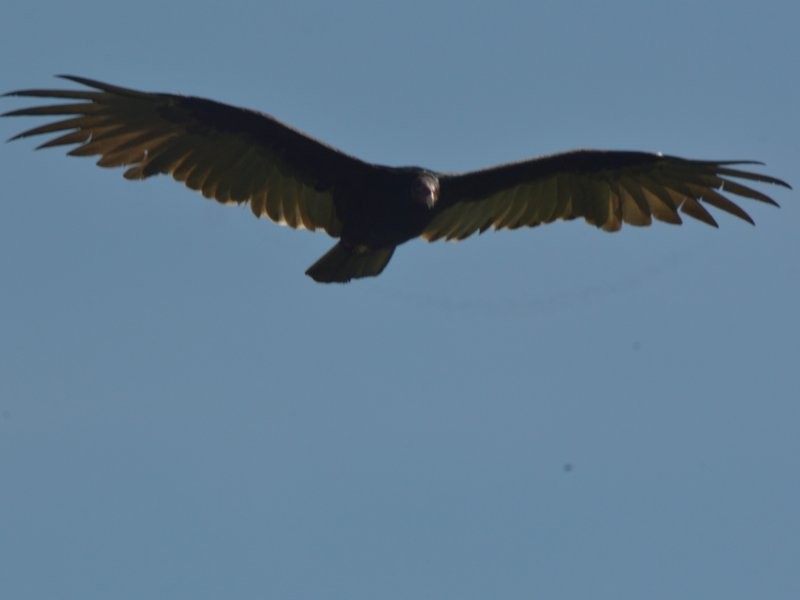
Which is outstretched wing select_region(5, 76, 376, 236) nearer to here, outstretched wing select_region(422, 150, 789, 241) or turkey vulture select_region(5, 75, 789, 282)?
turkey vulture select_region(5, 75, 789, 282)

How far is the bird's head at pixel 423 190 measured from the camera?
17359mm

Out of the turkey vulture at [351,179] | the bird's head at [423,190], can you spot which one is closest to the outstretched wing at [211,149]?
the turkey vulture at [351,179]

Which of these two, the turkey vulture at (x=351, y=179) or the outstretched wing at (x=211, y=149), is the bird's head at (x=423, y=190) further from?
the outstretched wing at (x=211, y=149)

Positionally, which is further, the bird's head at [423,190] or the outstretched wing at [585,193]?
the outstretched wing at [585,193]

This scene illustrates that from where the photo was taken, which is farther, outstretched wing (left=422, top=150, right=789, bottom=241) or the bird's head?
outstretched wing (left=422, top=150, right=789, bottom=241)

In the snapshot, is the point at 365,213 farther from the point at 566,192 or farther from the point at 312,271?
the point at 566,192

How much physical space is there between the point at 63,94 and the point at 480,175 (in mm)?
3543

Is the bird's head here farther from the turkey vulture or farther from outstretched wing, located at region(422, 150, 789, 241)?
outstretched wing, located at region(422, 150, 789, 241)

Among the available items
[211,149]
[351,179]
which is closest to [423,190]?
[351,179]

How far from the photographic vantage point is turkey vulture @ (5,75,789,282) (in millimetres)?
17500

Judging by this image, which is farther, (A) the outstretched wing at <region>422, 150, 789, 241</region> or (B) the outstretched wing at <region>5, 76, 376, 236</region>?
(A) the outstretched wing at <region>422, 150, 789, 241</region>

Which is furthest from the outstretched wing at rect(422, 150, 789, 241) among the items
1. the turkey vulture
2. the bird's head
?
the bird's head

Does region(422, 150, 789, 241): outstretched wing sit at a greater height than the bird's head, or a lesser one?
greater

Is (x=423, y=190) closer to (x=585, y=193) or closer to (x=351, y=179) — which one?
(x=351, y=179)
